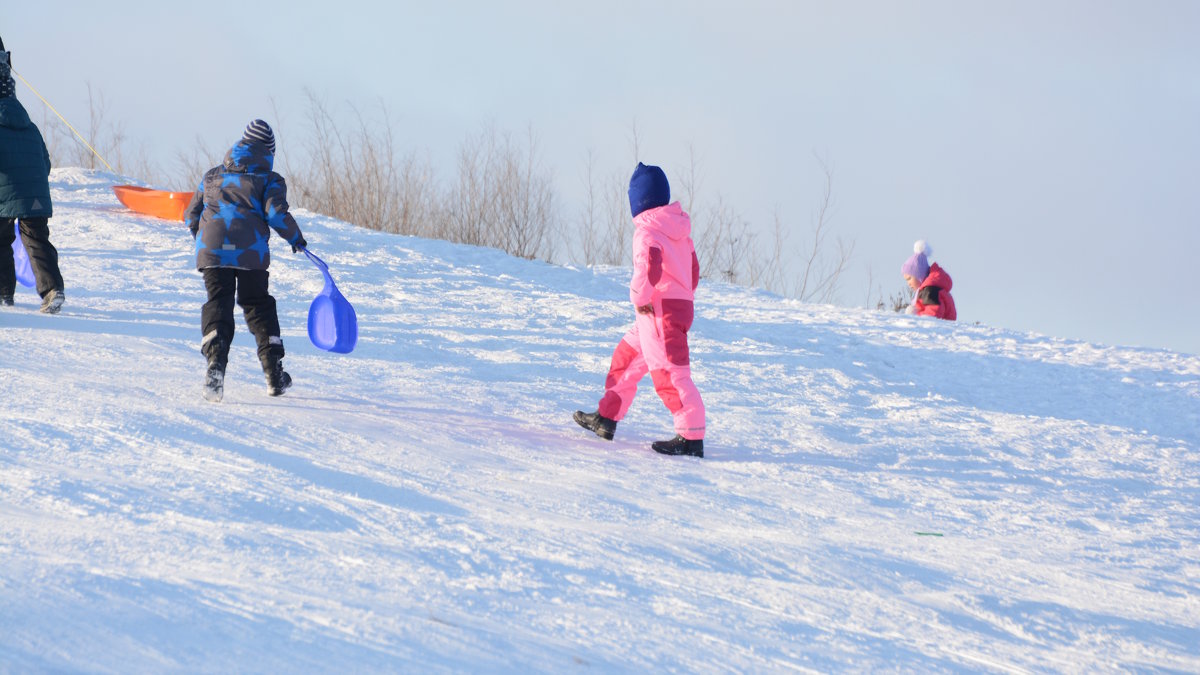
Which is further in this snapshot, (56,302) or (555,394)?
(56,302)

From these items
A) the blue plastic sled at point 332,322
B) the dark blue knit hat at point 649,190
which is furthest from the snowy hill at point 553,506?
the dark blue knit hat at point 649,190

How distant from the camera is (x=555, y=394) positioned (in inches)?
279

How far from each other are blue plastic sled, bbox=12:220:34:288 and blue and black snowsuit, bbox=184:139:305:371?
283cm

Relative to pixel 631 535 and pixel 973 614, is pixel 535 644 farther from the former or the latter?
pixel 973 614

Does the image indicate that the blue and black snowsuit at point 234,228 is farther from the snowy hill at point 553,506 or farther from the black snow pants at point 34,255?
the black snow pants at point 34,255

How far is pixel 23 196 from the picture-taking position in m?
7.44

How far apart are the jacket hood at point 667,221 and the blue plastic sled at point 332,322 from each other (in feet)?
5.41

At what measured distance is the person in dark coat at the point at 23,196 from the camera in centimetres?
743

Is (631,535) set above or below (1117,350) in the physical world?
below

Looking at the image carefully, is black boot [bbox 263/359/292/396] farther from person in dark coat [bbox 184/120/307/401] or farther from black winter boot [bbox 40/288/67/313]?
black winter boot [bbox 40/288/67/313]

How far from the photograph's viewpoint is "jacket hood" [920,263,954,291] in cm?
1198

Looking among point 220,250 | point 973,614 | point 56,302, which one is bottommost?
point 973,614

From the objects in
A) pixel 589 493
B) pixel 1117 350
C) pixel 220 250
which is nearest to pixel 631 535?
pixel 589 493

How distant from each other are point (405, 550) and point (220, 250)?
2687mm
